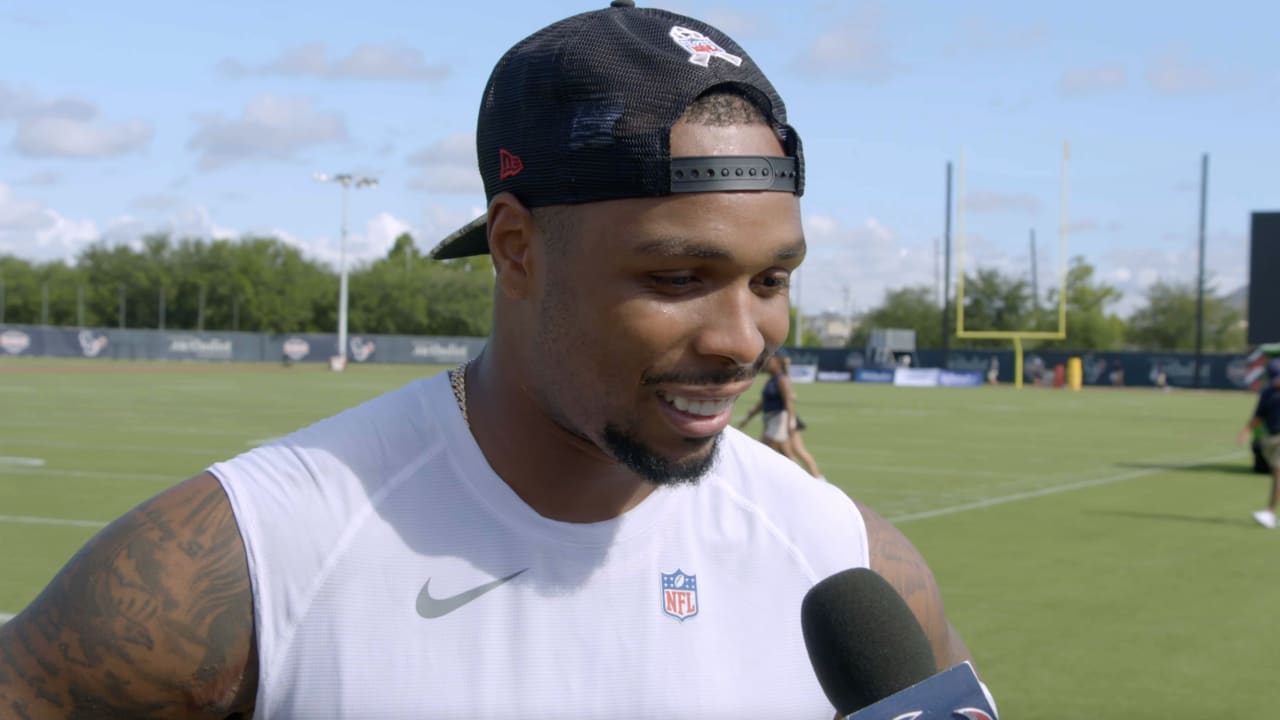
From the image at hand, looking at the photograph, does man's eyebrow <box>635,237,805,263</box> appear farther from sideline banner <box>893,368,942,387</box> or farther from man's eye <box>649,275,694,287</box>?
sideline banner <box>893,368,942,387</box>

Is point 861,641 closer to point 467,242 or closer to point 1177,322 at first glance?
point 467,242

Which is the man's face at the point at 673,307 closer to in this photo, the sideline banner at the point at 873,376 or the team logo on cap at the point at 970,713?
the team logo on cap at the point at 970,713

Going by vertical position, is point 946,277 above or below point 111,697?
above

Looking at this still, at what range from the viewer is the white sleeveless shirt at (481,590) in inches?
77.8

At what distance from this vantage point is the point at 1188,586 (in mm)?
9922

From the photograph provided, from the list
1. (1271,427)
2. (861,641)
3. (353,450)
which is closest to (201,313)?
(1271,427)

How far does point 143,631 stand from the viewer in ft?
6.18

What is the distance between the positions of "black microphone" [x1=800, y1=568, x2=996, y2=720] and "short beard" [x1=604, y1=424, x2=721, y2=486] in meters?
0.29

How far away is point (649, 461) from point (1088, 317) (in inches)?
3760

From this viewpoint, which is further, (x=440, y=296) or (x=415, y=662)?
(x=440, y=296)

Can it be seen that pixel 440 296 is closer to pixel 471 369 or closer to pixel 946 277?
pixel 946 277

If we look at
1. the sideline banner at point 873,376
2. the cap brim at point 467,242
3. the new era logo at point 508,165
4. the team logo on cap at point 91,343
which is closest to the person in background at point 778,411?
the cap brim at point 467,242

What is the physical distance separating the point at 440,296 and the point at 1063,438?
8343 cm

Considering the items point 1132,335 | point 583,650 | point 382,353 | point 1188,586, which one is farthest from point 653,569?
point 1132,335
